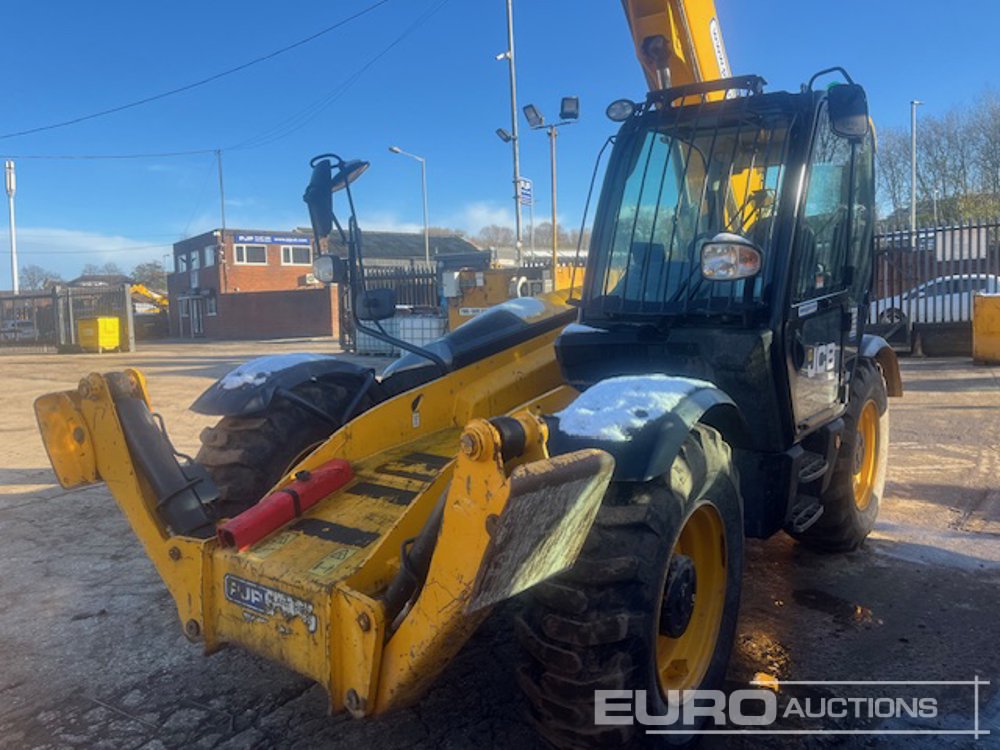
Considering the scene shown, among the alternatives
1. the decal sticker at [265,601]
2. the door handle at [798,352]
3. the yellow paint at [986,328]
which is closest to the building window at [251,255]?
the yellow paint at [986,328]

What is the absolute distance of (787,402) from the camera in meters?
3.61

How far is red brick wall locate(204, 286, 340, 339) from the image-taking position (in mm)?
35750

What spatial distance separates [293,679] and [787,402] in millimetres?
2532

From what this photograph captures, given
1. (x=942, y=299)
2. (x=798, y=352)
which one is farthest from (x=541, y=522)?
(x=942, y=299)

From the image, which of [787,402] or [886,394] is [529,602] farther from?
[886,394]

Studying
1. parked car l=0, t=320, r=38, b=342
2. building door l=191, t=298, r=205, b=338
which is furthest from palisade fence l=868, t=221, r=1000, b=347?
building door l=191, t=298, r=205, b=338

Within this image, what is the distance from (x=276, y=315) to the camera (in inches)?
1481

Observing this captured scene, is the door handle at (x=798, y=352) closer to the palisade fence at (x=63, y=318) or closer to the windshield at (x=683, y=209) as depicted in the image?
the windshield at (x=683, y=209)

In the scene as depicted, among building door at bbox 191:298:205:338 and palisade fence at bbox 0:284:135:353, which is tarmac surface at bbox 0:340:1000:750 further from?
building door at bbox 191:298:205:338

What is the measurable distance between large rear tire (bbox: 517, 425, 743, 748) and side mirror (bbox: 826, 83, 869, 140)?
5.57 ft

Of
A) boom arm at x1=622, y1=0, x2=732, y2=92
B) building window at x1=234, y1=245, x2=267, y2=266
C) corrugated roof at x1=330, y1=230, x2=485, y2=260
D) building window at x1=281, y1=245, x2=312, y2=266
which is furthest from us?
corrugated roof at x1=330, y1=230, x2=485, y2=260

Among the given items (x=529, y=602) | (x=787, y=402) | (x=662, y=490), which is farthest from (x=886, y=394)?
(x=529, y=602)

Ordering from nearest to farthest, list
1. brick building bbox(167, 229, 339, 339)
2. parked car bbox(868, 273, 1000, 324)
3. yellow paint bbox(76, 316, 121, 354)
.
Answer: parked car bbox(868, 273, 1000, 324) → yellow paint bbox(76, 316, 121, 354) → brick building bbox(167, 229, 339, 339)

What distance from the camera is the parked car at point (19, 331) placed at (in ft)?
99.9
